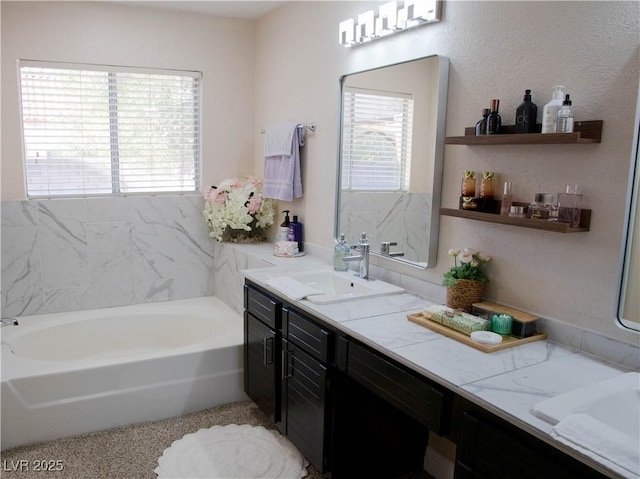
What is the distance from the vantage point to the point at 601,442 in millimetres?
1127

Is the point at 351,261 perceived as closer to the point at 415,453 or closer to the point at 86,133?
the point at 415,453

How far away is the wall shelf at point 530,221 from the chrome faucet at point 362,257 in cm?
68

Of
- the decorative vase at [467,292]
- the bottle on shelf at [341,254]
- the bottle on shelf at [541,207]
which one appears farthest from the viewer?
the bottle on shelf at [341,254]

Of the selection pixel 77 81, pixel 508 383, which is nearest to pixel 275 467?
pixel 508 383

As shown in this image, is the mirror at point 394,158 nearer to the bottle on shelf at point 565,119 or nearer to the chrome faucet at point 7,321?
the bottle on shelf at point 565,119

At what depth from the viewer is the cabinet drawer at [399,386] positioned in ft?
4.99

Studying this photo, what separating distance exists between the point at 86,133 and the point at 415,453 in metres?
2.93

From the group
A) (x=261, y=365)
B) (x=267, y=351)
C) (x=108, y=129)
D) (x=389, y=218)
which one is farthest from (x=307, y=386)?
(x=108, y=129)

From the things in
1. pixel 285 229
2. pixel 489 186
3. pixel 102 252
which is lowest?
pixel 102 252

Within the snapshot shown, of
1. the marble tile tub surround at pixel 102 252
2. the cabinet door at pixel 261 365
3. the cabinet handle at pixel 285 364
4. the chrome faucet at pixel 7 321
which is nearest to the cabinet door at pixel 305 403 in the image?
the cabinet handle at pixel 285 364

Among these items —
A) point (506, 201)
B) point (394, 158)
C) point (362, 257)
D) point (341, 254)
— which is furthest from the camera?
point (341, 254)

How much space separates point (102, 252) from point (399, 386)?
2.66m

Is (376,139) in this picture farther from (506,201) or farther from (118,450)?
(118,450)

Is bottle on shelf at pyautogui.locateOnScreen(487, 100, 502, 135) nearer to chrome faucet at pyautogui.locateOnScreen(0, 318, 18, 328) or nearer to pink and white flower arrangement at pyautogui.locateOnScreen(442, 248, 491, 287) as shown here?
pink and white flower arrangement at pyautogui.locateOnScreen(442, 248, 491, 287)
